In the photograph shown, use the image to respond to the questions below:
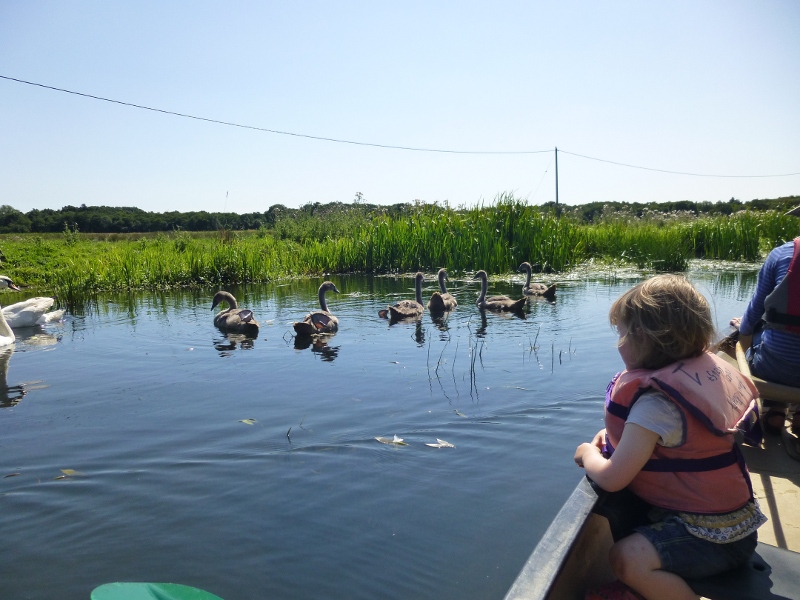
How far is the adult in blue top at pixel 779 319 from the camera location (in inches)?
170

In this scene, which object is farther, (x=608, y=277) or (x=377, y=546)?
(x=608, y=277)

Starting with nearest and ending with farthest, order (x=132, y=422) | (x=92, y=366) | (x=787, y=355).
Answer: (x=787, y=355)
(x=132, y=422)
(x=92, y=366)

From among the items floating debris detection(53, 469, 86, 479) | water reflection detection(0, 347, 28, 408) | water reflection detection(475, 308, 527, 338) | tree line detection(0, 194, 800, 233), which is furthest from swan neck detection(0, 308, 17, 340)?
tree line detection(0, 194, 800, 233)

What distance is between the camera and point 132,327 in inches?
516

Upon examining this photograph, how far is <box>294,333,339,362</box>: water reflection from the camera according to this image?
10.4 metres

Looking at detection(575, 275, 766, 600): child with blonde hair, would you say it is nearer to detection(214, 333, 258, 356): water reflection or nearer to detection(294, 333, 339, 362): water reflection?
detection(294, 333, 339, 362): water reflection

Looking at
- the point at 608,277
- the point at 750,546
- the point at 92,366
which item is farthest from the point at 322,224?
the point at 750,546

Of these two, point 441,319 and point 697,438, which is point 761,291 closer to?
point 697,438

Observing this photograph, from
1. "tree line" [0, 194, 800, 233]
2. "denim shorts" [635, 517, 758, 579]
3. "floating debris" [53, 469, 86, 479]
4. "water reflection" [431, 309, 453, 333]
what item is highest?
"tree line" [0, 194, 800, 233]

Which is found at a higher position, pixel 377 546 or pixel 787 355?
pixel 787 355

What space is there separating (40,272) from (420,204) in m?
13.6

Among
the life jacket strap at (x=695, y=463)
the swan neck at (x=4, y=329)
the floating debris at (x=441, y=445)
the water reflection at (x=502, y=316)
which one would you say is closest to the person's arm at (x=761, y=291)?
the life jacket strap at (x=695, y=463)

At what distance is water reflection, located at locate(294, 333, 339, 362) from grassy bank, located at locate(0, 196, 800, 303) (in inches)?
402

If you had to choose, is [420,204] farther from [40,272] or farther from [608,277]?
[40,272]
